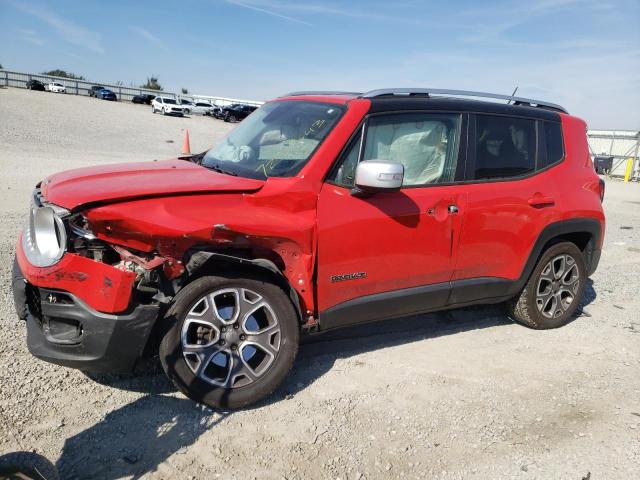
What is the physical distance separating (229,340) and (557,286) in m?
3.17

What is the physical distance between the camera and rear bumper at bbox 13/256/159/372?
9.65ft

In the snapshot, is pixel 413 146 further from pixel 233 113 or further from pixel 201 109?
pixel 201 109

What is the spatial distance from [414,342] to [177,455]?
228 centimetres

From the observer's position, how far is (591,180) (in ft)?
16.3

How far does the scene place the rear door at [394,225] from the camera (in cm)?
356

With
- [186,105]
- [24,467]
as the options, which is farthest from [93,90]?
[24,467]

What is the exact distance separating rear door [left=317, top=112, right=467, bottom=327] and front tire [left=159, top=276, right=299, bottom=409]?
0.37 meters

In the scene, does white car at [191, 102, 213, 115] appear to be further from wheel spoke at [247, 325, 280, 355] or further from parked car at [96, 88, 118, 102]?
wheel spoke at [247, 325, 280, 355]

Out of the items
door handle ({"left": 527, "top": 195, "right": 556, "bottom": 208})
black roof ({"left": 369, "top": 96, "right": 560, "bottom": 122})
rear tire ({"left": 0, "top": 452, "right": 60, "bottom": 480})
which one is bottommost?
rear tire ({"left": 0, "top": 452, "right": 60, "bottom": 480})

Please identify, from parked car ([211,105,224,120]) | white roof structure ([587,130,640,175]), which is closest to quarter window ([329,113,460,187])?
white roof structure ([587,130,640,175])

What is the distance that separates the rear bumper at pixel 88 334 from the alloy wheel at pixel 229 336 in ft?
0.95

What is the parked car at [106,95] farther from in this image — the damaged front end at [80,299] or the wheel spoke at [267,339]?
the wheel spoke at [267,339]

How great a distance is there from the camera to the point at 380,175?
3.33m

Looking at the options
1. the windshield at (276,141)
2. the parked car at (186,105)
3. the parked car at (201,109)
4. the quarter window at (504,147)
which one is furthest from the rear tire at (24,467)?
the parked car at (201,109)
